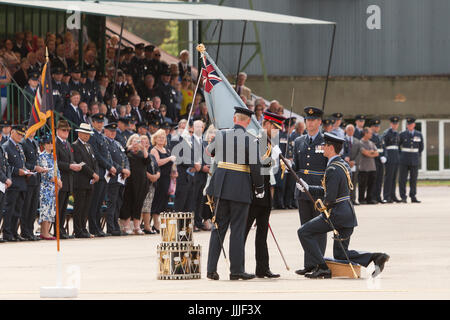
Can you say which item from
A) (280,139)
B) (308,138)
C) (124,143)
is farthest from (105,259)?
(280,139)

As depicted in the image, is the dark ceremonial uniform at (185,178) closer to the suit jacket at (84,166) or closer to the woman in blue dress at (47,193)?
the suit jacket at (84,166)

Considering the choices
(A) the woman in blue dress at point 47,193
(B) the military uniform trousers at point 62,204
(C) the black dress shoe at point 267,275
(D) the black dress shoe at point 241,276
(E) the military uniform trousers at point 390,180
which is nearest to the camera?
(D) the black dress shoe at point 241,276

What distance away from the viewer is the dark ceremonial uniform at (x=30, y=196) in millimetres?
18812

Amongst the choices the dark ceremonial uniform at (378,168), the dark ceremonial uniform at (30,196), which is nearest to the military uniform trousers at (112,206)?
the dark ceremonial uniform at (30,196)

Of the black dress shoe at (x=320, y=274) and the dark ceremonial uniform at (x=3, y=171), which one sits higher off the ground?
the dark ceremonial uniform at (x=3, y=171)

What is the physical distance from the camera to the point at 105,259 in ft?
51.4

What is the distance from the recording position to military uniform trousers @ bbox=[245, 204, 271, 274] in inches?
528

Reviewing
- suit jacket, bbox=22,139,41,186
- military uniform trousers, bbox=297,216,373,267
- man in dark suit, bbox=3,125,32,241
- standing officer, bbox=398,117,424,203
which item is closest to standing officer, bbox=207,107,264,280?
military uniform trousers, bbox=297,216,373,267

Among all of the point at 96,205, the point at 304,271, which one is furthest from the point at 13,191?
the point at 304,271

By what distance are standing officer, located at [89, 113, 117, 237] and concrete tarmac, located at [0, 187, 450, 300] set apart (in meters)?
0.56

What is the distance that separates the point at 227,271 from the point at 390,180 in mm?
16812

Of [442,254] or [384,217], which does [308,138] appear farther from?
[384,217]

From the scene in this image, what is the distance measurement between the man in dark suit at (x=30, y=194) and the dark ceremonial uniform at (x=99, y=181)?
4.10 feet

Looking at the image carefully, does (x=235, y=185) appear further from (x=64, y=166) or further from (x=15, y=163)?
(x=64, y=166)
